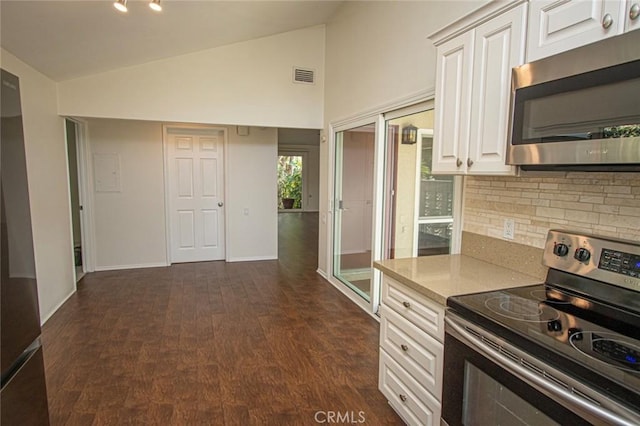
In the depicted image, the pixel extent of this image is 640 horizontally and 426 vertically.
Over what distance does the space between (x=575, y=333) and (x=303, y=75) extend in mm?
4302

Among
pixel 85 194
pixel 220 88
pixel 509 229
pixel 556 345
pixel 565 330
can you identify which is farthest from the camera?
pixel 85 194

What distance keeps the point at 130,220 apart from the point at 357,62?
3.93 m

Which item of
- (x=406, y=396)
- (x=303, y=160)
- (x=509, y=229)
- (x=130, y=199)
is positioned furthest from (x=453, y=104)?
(x=303, y=160)

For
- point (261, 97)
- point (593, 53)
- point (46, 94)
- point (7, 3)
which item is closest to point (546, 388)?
point (593, 53)

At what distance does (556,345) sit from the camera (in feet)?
3.78

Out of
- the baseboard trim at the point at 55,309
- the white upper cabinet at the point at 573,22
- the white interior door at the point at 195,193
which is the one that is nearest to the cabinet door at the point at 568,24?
the white upper cabinet at the point at 573,22

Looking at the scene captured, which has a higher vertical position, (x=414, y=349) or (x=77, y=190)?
(x=77, y=190)

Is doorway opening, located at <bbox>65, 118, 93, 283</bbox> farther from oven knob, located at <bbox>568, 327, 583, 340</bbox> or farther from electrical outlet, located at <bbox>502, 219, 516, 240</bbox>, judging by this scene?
oven knob, located at <bbox>568, 327, 583, 340</bbox>

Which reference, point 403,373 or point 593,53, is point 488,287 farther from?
point 593,53

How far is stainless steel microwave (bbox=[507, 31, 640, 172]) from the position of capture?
116 cm

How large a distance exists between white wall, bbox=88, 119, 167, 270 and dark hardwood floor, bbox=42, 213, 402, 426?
0.65 metres

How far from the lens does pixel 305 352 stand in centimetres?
289

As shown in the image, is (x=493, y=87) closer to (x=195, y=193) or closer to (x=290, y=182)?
(x=195, y=193)

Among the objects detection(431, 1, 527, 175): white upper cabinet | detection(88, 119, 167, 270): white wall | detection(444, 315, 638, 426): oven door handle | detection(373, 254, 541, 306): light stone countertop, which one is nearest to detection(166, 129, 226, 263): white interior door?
detection(88, 119, 167, 270): white wall
